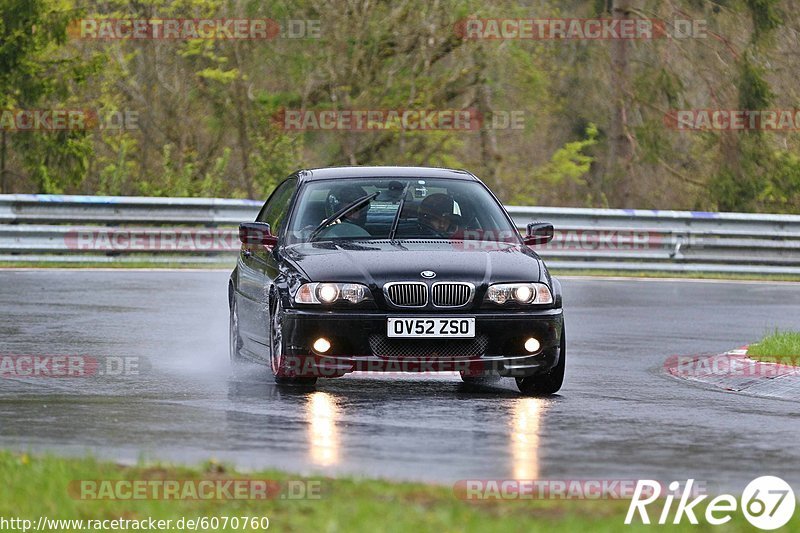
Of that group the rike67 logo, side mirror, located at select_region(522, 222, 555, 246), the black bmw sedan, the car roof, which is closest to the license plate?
the black bmw sedan

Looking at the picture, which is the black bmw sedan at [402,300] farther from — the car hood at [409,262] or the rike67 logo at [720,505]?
the rike67 logo at [720,505]

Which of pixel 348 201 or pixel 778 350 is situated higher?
pixel 348 201

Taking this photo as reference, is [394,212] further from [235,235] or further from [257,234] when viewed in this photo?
[235,235]

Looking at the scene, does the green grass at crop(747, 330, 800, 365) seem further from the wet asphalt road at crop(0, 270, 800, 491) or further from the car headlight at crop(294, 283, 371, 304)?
the car headlight at crop(294, 283, 371, 304)

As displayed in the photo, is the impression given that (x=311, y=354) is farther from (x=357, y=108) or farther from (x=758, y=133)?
(x=758, y=133)

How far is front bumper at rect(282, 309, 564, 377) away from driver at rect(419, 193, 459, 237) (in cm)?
128

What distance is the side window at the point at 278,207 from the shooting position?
482 inches

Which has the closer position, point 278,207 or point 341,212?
point 341,212

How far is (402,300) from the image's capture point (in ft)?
34.2

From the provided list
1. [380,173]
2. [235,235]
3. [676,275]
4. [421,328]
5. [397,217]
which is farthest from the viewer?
[676,275]

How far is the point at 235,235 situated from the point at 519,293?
14282 mm

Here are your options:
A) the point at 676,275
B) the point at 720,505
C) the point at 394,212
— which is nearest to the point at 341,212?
the point at 394,212

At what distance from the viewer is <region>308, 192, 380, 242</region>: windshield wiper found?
11.6m

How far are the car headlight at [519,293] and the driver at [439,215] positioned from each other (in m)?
1.12
